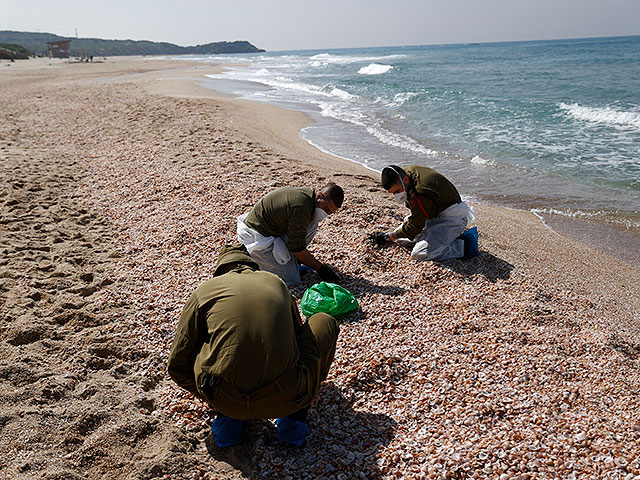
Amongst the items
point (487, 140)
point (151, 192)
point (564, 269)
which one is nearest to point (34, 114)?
point (151, 192)

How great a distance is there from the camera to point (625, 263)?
6.57 metres

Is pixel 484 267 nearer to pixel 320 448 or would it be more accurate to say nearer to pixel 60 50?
pixel 320 448

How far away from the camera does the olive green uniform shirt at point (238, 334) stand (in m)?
2.71

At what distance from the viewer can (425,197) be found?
561 centimetres

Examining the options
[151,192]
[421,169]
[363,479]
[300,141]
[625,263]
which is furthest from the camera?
[300,141]

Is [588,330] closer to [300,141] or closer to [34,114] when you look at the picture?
[300,141]

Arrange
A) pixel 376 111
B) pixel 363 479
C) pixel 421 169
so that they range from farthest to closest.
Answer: pixel 376 111 → pixel 421 169 → pixel 363 479

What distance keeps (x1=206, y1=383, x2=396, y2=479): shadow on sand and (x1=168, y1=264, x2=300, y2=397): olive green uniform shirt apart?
0.54 meters

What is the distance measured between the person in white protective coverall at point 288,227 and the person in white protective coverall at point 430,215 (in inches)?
36.4

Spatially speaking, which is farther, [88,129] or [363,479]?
[88,129]

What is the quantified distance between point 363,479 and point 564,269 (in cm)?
420

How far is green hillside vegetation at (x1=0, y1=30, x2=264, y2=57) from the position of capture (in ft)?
412

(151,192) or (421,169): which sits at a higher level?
(421,169)

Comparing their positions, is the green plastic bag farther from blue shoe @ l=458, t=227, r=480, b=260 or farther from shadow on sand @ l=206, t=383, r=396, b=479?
blue shoe @ l=458, t=227, r=480, b=260
